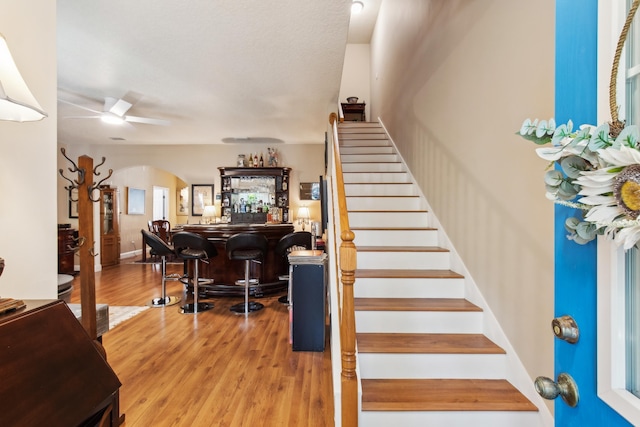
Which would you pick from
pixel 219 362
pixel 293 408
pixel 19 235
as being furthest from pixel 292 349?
pixel 19 235

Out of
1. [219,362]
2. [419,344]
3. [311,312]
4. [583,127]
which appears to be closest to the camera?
[583,127]

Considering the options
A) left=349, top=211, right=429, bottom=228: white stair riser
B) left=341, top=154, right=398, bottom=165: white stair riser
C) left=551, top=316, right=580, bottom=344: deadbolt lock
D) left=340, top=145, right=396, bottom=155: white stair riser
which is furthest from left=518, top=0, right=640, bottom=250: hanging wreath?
left=340, top=145, right=396, bottom=155: white stair riser

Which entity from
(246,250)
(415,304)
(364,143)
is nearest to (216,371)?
(415,304)

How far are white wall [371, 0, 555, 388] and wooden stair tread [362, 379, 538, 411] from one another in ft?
0.66

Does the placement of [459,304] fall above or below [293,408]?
above

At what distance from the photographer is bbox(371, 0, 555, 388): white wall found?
63.6 inches

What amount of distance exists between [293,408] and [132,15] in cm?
313

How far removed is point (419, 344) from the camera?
2.03 m

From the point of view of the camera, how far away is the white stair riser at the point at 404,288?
2.49 metres

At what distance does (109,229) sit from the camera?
25.0 feet

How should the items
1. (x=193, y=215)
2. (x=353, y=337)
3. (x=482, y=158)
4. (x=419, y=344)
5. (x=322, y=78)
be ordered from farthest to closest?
(x=193, y=215) → (x=322, y=78) → (x=482, y=158) → (x=419, y=344) → (x=353, y=337)

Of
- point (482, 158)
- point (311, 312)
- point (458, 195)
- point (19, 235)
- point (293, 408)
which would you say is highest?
point (482, 158)

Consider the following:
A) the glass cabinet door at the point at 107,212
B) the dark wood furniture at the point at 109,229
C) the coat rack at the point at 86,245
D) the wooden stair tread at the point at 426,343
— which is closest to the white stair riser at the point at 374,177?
the wooden stair tread at the point at 426,343

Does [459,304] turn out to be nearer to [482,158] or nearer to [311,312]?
[482,158]
